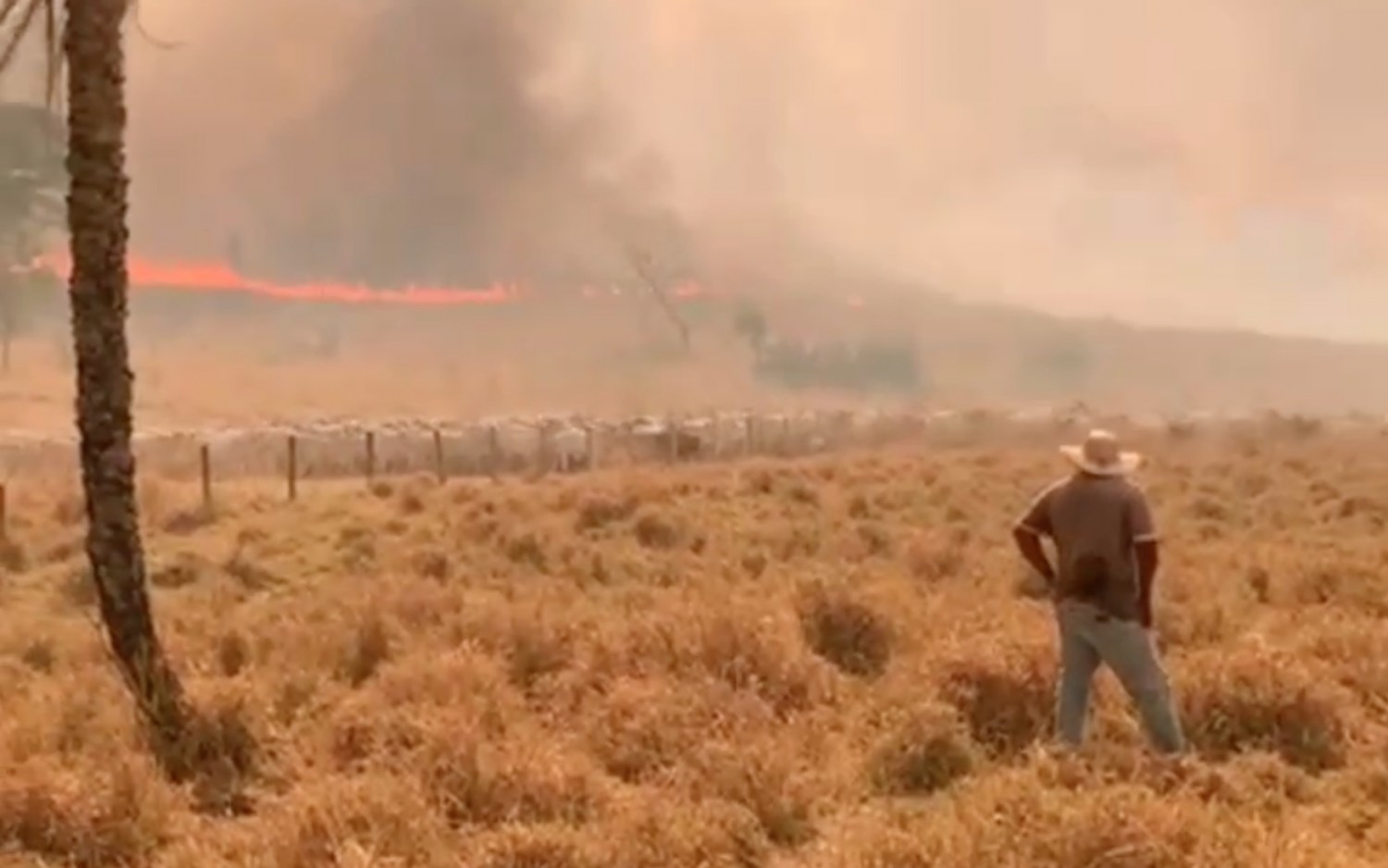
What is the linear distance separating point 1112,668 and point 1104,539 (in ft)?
2.20

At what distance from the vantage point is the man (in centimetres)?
864

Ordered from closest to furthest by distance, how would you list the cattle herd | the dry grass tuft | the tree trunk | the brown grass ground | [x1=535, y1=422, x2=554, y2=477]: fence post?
the brown grass ground, the tree trunk, the dry grass tuft, [x1=535, y1=422, x2=554, y2=477]: fence post, the cattle herd

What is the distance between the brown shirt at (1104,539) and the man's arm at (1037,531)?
17 centimetres

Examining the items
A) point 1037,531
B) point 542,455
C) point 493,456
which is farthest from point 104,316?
point 542,455

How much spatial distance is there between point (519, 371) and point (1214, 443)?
287 feet

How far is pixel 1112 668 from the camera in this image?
8.74 m

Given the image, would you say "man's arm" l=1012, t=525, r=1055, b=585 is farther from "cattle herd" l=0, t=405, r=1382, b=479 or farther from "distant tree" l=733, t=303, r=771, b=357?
"distant tree" l=733, t=303, r=771, b=357

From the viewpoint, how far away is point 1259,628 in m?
12.6

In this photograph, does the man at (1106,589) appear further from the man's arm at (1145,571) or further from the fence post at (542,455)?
the fence post at (542,455)

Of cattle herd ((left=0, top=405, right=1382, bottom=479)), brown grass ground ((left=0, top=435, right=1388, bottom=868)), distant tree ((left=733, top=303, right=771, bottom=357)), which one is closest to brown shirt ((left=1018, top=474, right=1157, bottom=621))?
brown grass ground ((left=0, top=435, right=1388, bottom=868))

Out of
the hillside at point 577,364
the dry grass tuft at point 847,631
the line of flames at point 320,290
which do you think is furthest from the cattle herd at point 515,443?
the line of flames at point 320,290

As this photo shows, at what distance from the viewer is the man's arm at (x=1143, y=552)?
866 cm

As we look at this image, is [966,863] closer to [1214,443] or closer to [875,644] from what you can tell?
[875,644]

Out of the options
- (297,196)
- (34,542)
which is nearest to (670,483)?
(34,542)
